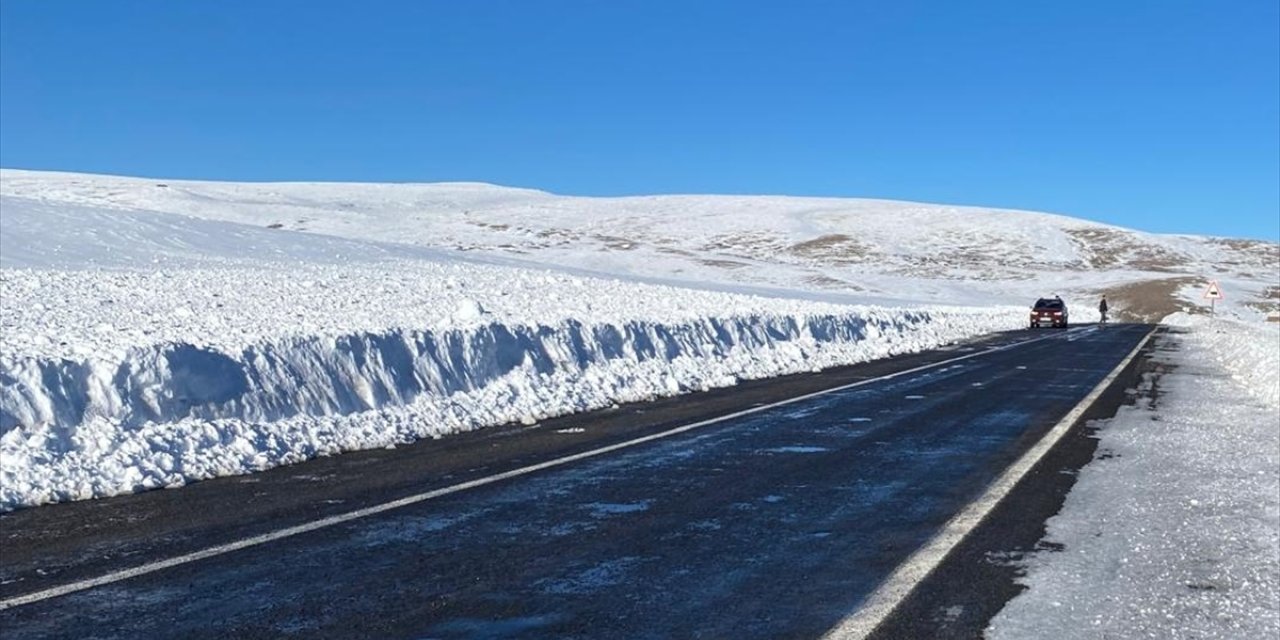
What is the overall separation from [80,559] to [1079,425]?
10862 millimetres

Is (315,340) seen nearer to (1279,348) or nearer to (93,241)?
(1279,348)

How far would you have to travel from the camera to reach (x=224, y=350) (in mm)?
12703

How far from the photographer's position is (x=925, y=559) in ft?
21.6

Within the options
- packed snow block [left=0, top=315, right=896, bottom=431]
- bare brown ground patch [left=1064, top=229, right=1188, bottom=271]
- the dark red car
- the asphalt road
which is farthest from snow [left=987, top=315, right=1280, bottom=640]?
bare brown ground patch [left=1064, top=229, right=1188, bottom=271]

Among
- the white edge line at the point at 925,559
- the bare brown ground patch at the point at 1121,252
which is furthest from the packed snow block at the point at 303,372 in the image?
the bare brown ground patch at the point at 1121,252

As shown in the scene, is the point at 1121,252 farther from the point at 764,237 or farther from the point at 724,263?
the point at 724,263

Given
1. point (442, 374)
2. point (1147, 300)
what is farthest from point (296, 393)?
point (1147, 300)

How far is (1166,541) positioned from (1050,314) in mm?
43550

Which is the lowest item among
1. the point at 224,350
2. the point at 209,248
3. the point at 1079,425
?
the point at 1079,425

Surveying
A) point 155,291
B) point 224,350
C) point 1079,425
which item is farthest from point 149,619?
point 155,291

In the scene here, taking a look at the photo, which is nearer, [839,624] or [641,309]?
[839,624]

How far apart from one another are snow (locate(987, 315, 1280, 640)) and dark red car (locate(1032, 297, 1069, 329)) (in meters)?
35.6

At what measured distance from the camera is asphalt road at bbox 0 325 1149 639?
536 cm

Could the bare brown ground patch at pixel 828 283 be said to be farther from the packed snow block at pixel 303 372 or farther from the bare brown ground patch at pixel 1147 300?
the packed snow block at pixel 303 372
